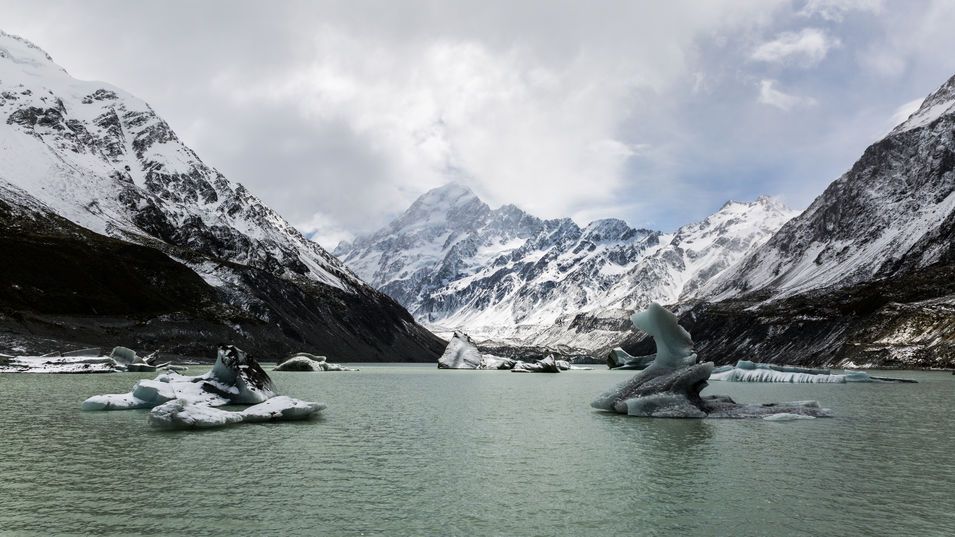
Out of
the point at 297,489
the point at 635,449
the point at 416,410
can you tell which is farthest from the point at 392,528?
the point at 416,410

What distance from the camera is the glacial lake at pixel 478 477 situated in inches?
714

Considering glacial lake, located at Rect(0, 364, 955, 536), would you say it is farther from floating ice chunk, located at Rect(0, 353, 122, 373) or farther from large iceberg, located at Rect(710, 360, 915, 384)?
floating ice chunk, located at Rect(0, 353, 122, 373)

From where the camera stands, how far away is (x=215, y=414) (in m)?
37.2

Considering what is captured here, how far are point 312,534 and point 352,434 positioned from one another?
60.3 ft

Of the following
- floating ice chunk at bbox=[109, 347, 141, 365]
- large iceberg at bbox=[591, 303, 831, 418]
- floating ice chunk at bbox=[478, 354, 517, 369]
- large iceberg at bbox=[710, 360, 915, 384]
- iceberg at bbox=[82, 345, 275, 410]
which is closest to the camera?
large iceberg at bbox=[591, 303, 831, 418]

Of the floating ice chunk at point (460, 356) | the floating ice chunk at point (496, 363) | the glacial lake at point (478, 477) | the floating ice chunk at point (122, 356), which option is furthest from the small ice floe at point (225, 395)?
the floating ice chunk at point (460, 356)

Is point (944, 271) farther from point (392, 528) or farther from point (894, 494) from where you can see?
point (392, 528)

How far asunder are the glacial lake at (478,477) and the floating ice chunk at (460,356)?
126085mm

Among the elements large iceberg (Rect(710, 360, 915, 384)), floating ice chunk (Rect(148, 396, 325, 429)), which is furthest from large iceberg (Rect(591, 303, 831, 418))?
large iceberg (Rect(710, 360, 915, 384))

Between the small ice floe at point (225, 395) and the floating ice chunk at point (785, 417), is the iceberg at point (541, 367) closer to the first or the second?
the small ice floe at point (225, 395)

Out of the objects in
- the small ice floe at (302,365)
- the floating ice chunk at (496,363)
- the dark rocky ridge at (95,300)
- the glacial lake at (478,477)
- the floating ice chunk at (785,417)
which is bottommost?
the glacial lake at (478,477)

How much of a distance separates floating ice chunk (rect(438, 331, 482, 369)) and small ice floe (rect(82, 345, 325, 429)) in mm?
118432

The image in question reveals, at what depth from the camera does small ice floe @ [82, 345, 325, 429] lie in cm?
3984

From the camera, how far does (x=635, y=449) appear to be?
3067 cm
